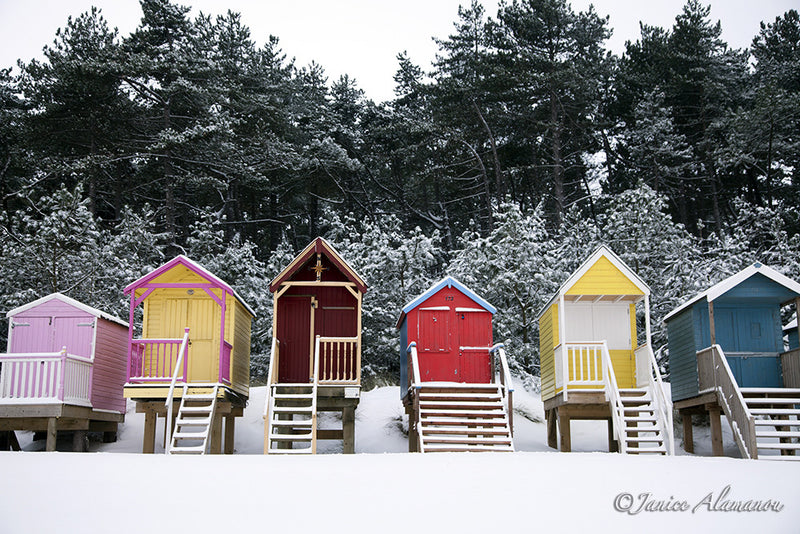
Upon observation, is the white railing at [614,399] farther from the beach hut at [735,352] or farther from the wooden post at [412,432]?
the wooden post at [412,432]

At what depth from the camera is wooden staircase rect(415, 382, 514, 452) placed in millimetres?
16172

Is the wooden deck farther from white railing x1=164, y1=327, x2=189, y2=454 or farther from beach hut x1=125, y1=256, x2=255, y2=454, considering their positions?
white railing x1=164, y1=327, x2=189, y2=454

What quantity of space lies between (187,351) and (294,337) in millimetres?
2952

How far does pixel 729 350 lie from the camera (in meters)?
19.2

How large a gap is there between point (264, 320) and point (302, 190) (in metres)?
11.2

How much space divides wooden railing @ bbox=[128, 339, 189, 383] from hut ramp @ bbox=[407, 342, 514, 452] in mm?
5227

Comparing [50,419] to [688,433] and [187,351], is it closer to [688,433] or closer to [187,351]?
[187,351]

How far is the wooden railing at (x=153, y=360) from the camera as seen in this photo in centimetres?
1750

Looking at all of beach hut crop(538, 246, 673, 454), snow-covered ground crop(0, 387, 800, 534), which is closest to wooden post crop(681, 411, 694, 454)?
beach hut crop(538, 246, 673, 454)

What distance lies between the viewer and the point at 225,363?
59.7 ft

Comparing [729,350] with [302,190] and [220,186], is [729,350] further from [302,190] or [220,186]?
[302,190]

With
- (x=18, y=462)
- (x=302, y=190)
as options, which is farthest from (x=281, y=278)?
(x=302, y=190)

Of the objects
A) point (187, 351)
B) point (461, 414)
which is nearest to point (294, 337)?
point (187, 351)

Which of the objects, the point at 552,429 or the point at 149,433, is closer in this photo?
Answer: the point at 149,433
